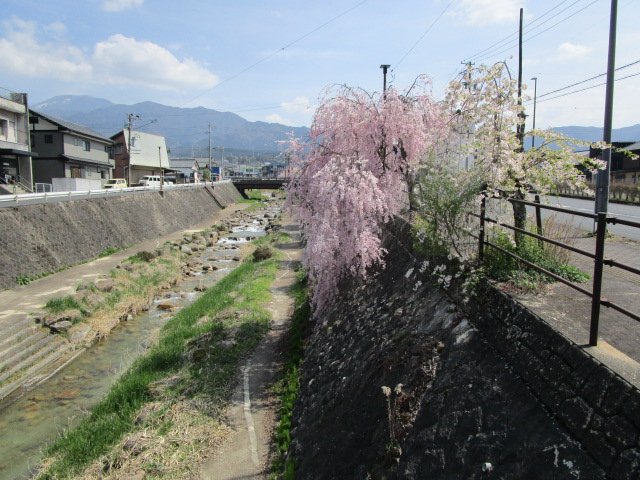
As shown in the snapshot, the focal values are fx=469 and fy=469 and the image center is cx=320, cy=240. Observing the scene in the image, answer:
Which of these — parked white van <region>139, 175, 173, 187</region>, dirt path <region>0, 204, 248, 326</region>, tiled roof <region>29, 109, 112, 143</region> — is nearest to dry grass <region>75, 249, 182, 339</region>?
dirt path <region>0, 204, 248, 326</region>

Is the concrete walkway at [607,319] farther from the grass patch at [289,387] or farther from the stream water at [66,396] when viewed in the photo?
the stream water at [66,396]

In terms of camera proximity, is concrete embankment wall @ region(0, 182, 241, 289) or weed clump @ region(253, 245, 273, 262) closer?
concrete embankment wall @ region(0, 182, 241, 289)

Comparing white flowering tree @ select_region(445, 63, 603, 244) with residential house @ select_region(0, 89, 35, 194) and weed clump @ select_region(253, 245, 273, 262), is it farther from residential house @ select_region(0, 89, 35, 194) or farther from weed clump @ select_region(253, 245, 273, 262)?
residential house @ select_region(0, 89, 35, 194)

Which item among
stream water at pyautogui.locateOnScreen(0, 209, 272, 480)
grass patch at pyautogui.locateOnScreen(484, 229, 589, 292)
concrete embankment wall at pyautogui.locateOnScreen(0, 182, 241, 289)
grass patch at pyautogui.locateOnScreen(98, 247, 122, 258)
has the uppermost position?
grass patch at pyautogui.locateOnScreen(484, 229, 589, 292)

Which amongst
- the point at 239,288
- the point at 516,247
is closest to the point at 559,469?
the point at 516,247

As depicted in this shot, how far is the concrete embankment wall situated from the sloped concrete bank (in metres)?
20.1

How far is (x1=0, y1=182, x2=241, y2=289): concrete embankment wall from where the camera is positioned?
23.5 meters

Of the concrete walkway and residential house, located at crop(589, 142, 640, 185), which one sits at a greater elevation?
residential house, located at crop(589, 142, 640, 185)

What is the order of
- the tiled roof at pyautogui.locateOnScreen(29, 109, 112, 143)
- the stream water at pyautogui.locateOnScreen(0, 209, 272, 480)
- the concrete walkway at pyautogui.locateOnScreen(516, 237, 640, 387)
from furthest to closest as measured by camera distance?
the tiled roof at pyautogui.locateOnScreen(29, 109, 112, 143) < the stream water at pyautogui.locateOnScreen(0, 209, 272, 480) < the concrete walkway at pyautogui.locateOnScreen(516, 237, 640, 387)

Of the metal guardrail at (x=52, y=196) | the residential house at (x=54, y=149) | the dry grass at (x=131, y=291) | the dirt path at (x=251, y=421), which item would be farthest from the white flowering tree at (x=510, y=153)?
the residential house at (x=54, y=149)

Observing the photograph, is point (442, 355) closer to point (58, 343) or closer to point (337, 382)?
point (337, 382)

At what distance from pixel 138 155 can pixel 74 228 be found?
47.9 m

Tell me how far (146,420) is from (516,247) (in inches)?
338

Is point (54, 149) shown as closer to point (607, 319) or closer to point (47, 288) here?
point (47, 288)
